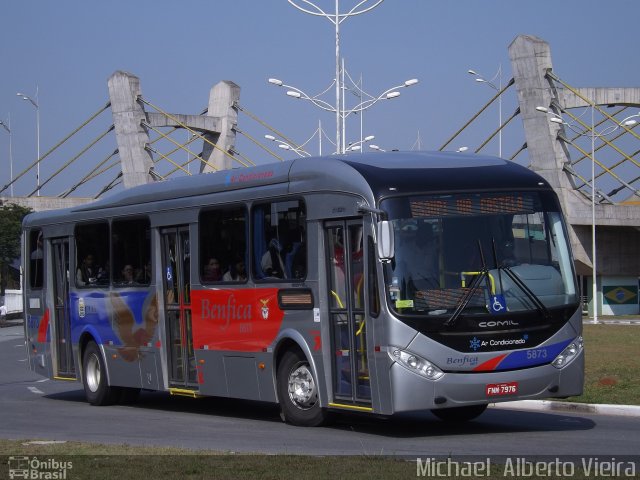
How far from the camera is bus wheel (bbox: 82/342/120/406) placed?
19.0 metres

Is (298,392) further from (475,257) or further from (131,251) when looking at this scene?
(131,251)

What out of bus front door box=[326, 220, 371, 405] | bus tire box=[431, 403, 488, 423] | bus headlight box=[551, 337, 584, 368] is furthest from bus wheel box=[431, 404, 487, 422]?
bus headlight box=[551, 337, 584, 368]

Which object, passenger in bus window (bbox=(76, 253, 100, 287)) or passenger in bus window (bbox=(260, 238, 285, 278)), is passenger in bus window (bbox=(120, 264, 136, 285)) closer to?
passenger in bus window (bbox=(76, 253, 100, 287))

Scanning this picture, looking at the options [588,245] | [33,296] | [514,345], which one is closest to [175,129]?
[588,245]

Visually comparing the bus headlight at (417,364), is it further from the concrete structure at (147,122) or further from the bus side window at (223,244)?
the concrete structure at (147,122)

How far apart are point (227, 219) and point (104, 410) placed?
4221mm

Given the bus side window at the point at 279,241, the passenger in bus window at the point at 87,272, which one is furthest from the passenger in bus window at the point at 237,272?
the passenger in bus window at the point at 87,272

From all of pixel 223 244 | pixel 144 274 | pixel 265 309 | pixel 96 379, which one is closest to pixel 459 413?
pixel 265 309

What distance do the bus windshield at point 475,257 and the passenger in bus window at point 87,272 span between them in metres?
Answer: 7.59

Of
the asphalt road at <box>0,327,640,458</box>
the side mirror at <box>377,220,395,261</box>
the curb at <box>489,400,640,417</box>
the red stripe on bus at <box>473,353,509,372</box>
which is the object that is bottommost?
the curb at <box>489,400,640,417</box>

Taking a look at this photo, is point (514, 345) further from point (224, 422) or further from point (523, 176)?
point (224, 422)

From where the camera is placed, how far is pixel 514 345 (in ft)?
42.2

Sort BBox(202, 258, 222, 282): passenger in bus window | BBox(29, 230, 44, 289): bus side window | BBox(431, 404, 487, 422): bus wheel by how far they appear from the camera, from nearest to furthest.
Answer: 1. BBox(431, 404, 487, 422): bus wheel
2. BBox(202, 258, 222, 282): passenger in bus window
3. BBox(29, 230, 44, 289): bus side window

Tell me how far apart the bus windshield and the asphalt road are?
1410 millimetres
